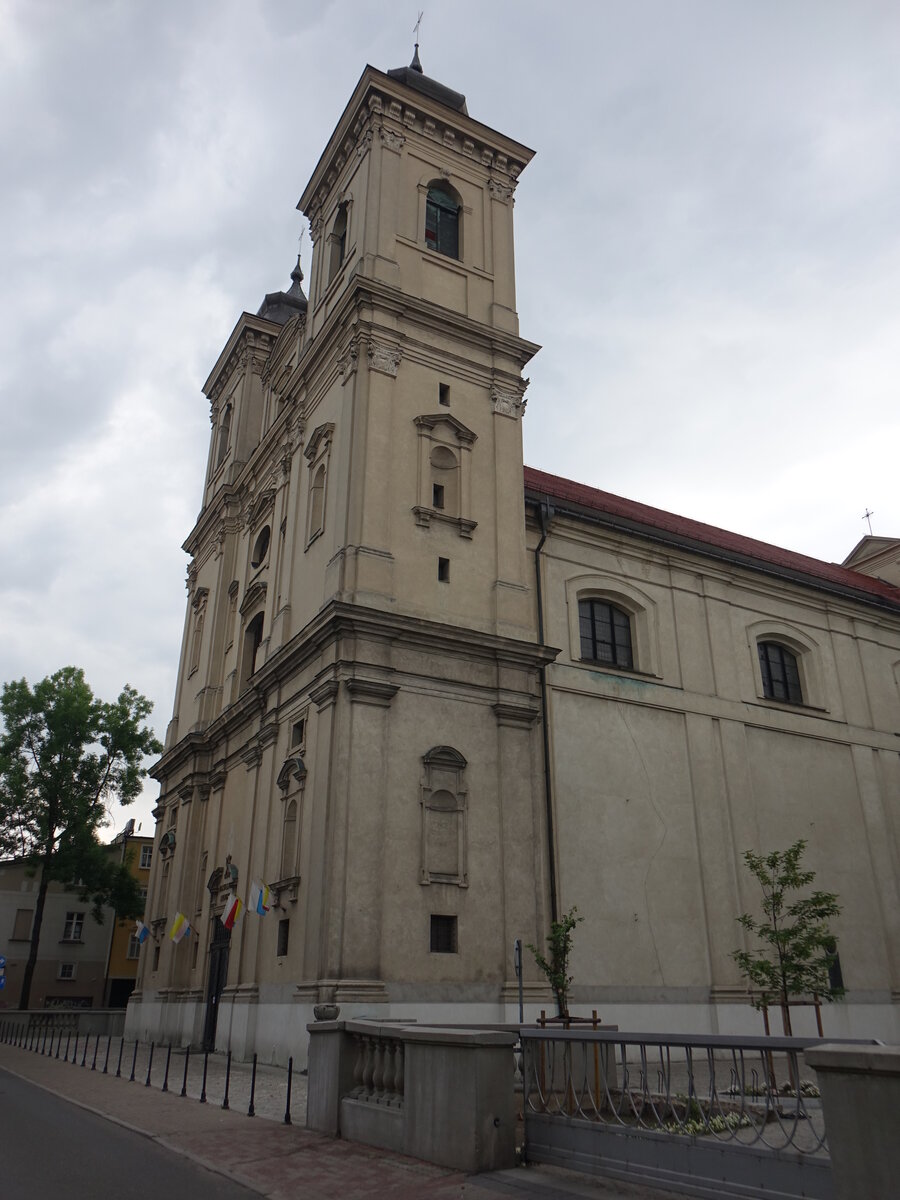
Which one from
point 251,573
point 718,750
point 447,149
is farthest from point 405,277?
point 718,750

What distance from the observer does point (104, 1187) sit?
804 centimetres

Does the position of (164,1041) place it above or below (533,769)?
below

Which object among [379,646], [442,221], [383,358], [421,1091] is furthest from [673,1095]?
[442,221]

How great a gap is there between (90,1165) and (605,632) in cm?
1876

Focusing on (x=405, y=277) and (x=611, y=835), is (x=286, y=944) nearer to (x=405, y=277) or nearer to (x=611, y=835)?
(x=611, y=835)

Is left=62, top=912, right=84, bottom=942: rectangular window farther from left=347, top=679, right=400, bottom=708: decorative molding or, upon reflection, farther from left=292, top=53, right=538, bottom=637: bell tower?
left=347, top=679, right=400, bottom=708: decorative molding

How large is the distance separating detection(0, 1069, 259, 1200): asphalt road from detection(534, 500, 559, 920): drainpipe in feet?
36.2

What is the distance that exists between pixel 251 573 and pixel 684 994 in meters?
17.8

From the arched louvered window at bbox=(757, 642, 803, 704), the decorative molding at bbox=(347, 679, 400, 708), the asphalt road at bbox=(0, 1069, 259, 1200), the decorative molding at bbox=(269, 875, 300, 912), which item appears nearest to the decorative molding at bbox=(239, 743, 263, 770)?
the decorative molding at bbox=(269, 875, 300, 912)

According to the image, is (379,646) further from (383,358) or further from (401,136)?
(401,136)

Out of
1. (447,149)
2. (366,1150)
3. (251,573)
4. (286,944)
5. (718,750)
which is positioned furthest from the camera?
(251,573)

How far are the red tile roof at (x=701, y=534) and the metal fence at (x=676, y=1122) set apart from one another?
18282 millimetres

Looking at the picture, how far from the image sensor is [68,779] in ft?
130

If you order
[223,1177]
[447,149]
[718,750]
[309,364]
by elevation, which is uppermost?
[447,149]
